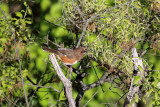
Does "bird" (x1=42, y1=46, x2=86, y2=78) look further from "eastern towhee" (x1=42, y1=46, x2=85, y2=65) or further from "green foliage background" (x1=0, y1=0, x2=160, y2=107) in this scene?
"green foliage background" (x1=0, y1=0, x2=160, y2=107)

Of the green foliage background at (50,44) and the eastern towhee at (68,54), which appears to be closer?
the eastern towhee at (68,54)

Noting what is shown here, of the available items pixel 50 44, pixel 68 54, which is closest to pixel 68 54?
pixel 68 54

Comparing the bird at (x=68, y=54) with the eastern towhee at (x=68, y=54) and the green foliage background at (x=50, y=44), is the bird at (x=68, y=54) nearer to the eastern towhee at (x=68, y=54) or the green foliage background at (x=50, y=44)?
the eastern towhee at (x=68, y=54)

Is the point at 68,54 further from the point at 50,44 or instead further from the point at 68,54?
the point at 50,44

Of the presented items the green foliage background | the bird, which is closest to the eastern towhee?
the bird

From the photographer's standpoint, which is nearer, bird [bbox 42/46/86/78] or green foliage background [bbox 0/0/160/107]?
bird [bbox 42/46/86/78]

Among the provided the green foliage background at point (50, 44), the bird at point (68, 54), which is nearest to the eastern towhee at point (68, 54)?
the bird at point (68, 54)

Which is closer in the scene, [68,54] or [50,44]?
[68,54]

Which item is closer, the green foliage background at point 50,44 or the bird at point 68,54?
the bird at point 68,54

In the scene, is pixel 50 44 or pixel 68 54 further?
pixel 50 44

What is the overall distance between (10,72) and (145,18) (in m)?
2.19

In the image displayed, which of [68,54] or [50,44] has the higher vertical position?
[68,54]

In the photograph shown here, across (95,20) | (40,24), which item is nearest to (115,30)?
(95,20)

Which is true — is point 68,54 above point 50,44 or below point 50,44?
above
